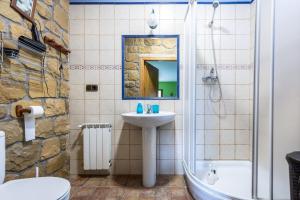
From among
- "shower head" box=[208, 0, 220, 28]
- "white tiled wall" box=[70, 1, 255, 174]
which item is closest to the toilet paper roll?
"white tiled wall" box=[70, 1, 255, 174]

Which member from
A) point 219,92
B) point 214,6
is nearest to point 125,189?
point 219,92

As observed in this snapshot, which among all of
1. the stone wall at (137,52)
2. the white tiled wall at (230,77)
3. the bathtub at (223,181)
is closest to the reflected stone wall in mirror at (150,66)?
the stone wall at (137,52)

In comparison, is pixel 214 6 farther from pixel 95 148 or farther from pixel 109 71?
pixel 95 148

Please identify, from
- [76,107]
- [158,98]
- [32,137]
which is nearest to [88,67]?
[76,107]

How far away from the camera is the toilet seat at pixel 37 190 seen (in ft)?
3.50

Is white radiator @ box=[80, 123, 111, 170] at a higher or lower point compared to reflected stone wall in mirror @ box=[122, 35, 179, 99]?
lower

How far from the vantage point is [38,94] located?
6.13 ft

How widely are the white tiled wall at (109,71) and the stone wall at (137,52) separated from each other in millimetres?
101

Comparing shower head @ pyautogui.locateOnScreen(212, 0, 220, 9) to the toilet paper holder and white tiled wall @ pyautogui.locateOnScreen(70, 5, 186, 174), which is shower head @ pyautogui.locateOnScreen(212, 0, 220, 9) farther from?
the toilet paper holder

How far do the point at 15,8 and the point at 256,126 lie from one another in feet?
6.24

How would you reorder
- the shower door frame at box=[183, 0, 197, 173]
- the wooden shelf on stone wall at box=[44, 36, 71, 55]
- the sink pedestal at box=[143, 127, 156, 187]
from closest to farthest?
the wooden shelf on stone wall at box=[44, 36, 71, 55] < the shower door frame at box=[183, 0, 197, 173] < the sink pedestal at box=[143, 127, 156, 187]

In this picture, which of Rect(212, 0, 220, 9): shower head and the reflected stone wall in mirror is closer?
Rect(212, 0, 220, 9): shower head

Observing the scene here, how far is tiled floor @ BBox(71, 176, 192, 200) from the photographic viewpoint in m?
2.04

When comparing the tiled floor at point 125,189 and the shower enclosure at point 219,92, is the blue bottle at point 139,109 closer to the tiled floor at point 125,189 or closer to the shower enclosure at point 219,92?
the shower enclosure at point 219,92
